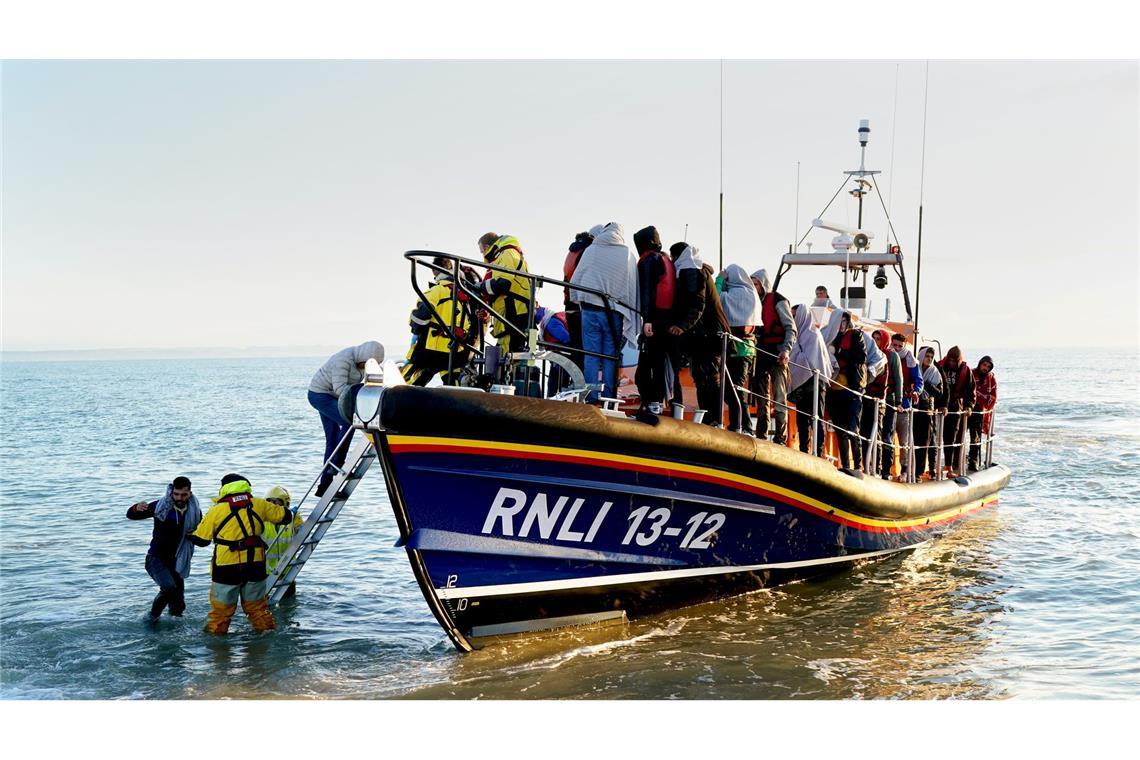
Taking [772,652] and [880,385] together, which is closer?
[772,652]

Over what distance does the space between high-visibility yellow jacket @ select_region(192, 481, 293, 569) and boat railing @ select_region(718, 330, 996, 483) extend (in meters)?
3.33

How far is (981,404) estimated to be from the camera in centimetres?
1355

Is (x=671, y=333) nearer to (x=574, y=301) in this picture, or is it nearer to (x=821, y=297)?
(x=574, y=301)

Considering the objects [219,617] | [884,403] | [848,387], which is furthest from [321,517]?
[884,403]

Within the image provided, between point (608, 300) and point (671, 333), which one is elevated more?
point (608, 300)

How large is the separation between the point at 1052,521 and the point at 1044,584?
417cm

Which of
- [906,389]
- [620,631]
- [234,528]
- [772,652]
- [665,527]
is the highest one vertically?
[906,389]

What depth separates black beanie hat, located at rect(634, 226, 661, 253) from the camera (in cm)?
732

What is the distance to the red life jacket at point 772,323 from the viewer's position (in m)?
8.39

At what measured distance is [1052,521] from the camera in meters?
13.7

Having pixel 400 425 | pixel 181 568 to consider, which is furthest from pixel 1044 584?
pixel 181 568

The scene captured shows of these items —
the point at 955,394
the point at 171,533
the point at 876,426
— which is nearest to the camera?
the point at 171,533

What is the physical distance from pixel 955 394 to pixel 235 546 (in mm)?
8658

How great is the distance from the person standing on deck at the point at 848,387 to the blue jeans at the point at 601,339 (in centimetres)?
272
